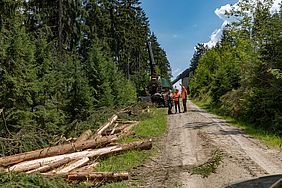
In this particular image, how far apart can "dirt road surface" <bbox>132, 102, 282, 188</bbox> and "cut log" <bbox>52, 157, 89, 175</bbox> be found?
1.68m

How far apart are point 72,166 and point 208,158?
3847 mm

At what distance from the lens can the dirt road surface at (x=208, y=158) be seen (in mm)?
8305

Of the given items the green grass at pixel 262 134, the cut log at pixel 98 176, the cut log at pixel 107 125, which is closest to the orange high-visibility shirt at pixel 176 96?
the green grass at pixel 262 134

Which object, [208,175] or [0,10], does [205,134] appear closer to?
[208,175]

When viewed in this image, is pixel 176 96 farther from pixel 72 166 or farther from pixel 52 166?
pixel 52 166

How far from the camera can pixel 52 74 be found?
21.6 meters

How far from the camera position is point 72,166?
9266 millimetres

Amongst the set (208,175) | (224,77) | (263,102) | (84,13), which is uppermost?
(84,13)

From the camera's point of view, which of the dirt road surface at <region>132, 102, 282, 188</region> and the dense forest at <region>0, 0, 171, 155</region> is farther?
the dense forest at <region>0, 0, 171, 155</region>

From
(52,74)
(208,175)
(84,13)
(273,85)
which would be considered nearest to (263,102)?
(273,85)

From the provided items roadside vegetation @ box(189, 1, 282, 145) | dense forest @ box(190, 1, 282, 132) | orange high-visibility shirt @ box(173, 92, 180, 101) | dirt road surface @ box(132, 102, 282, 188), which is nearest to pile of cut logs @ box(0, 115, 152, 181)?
dirt road surface @ box(132, 102, 282, 188)

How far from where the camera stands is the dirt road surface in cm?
830

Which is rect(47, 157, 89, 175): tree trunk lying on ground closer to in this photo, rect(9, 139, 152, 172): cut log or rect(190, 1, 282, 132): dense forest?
rect(9, 139, 152, 172): cut log

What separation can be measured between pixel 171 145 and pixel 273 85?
280 inches
